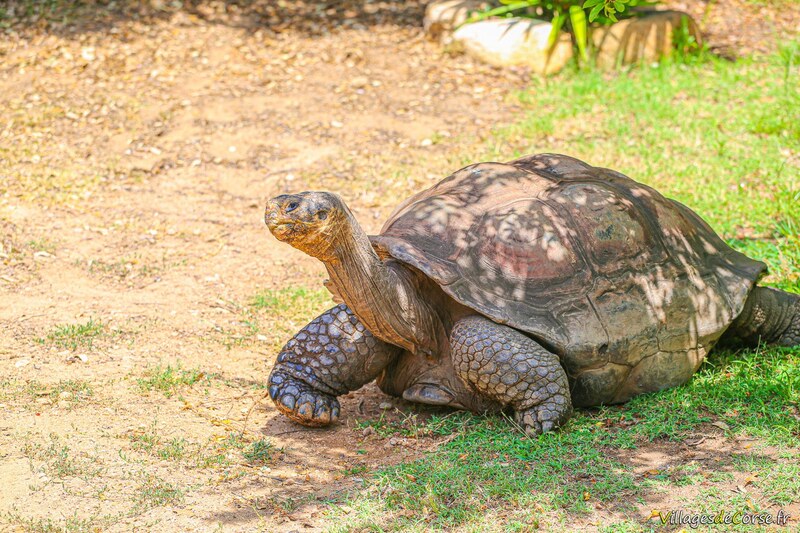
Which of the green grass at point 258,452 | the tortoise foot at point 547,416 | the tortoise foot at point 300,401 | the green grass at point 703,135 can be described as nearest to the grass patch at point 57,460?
the green grass at point 258,452

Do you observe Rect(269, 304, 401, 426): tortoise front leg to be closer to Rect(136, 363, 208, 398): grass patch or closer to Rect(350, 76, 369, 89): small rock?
Rect(136, 363, 208, 398): grass patch

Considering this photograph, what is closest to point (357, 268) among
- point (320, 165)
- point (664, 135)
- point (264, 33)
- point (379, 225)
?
point (379, 225)

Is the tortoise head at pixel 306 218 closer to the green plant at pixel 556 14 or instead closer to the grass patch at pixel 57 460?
the grass patch at pixel 57 460

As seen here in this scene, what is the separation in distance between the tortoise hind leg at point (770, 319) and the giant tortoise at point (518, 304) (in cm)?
13

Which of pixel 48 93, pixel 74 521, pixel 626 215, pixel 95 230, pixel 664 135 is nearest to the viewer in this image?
pixel 74 521

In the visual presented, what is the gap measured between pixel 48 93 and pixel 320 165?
3.20 meters

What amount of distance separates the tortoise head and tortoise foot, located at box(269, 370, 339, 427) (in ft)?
2.95

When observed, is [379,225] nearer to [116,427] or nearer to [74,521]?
[116,427]

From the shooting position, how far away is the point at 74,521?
315 centimetres

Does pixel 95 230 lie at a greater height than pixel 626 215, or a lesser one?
lesser

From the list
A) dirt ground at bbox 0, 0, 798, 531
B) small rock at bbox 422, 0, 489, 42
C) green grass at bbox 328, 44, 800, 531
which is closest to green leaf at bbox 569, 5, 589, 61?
dirt ground at bbox 0, 0, 798, 531

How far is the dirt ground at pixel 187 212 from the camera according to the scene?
11.9 ft

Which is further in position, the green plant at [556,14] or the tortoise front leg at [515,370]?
the green plant at [556,14]

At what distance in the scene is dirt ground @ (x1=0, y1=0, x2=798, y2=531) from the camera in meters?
3.63
